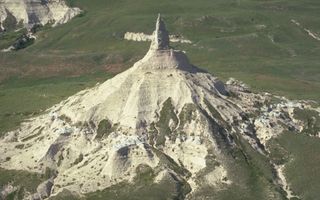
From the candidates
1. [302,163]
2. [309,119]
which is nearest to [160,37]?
[309,119]

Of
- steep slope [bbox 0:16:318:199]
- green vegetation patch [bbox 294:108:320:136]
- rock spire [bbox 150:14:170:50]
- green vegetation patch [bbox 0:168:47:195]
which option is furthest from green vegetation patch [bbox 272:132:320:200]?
green vegetation patch [bbox 0:168:47:195]

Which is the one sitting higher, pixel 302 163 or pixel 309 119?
pixel 309 119

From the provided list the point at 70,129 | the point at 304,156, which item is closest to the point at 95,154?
the point at 70,129

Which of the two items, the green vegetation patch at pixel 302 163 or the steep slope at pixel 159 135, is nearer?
the green vegetation patch at pixel 302 163

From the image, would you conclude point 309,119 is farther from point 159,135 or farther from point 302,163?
point 159,135

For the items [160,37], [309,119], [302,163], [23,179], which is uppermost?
[160,37]

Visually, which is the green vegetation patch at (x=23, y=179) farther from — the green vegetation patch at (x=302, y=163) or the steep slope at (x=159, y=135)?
the green vegetation patch at (x=302, y=163)

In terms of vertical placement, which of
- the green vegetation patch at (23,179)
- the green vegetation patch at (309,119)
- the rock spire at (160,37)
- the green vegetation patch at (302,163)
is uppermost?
the rock spire at (160,37)

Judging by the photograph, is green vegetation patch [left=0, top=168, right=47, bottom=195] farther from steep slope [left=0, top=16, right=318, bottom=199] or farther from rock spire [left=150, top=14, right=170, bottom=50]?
rock spire [left=150, top=14, right=170, bottom=50]

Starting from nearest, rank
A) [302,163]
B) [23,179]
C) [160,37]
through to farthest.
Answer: [23,179], [302,163], [160,37]

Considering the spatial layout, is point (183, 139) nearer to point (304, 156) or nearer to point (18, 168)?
point (304, 156)

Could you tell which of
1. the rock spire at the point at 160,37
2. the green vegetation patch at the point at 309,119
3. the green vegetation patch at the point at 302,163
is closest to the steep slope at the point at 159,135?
the rock spire at the point at 160,37
